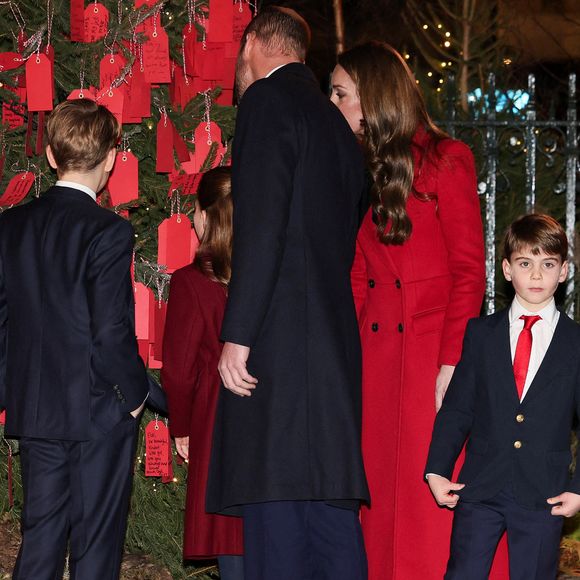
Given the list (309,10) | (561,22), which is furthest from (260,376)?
(561,22)

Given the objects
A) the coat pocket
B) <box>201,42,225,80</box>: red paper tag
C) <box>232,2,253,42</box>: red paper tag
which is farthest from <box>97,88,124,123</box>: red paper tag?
the coat pocket

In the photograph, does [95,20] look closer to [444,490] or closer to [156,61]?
[156,61]

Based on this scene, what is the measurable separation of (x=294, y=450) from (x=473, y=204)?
1150 mm

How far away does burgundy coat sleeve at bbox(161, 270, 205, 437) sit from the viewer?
3.87 meters

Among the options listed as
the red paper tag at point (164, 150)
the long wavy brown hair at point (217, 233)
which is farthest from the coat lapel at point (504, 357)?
the red paper tag at point (164, 150)

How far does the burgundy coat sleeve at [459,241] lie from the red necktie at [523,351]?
185 mm

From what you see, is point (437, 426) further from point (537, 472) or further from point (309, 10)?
point (309, 10)

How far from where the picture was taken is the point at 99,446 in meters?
3.48

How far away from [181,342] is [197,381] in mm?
180

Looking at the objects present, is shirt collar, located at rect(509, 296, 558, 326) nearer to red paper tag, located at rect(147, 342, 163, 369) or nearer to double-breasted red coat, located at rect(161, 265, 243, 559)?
double-breasted red coat, located at rect(161, 265, 243, 559)

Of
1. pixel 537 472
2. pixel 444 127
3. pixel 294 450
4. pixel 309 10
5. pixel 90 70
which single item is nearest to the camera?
pixel 294 450

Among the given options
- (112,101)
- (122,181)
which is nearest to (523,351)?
(122,181)

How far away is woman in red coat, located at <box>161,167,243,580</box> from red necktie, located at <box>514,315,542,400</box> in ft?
3.67

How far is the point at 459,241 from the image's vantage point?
3598 mm
